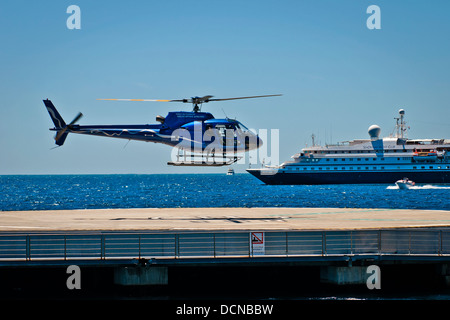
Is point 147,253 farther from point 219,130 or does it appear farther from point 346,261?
point 219,130

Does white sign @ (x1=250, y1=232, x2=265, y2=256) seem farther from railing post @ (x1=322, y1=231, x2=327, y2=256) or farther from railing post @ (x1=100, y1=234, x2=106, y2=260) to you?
railing post @ (x1=100, y1=234, x2=106, y2=260)

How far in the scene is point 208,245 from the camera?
20.2m

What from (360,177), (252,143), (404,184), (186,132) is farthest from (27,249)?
(360,177)

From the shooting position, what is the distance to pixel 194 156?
32000mm

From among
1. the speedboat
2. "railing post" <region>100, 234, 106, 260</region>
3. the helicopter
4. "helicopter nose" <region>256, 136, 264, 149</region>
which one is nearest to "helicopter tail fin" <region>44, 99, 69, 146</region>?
the helicopter

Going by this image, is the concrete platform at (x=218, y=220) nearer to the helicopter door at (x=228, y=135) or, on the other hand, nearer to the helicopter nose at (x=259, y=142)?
the helicopter nose at (x=259, y=142)

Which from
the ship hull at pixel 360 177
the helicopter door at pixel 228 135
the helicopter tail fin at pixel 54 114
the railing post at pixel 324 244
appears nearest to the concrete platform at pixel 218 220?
the railing post at pixel 324 244

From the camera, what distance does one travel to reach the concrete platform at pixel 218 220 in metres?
25.0

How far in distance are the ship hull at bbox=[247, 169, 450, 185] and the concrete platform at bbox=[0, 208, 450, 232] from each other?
80637mm

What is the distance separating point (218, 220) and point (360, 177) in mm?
89456

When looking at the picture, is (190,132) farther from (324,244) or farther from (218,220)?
(324,244)

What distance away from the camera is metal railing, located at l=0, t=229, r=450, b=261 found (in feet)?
64.7

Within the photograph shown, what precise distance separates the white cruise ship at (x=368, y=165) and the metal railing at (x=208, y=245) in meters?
93.7

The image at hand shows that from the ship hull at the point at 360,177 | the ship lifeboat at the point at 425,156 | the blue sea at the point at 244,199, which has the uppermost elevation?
the ship lifeboat at the point at 425,156
